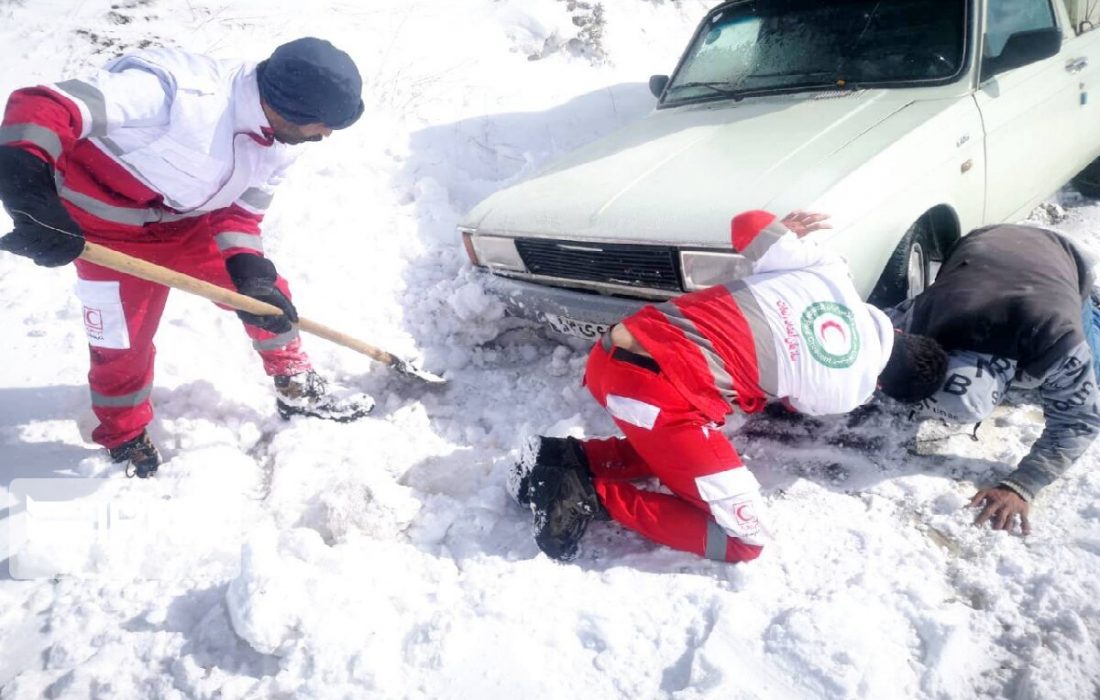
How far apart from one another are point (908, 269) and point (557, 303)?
1445 millimetres

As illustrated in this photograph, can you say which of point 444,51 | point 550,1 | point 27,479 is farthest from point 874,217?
point 550,1

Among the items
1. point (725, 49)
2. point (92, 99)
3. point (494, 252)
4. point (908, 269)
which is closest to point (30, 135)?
point (92, 99)

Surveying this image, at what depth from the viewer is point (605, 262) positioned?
254 cm

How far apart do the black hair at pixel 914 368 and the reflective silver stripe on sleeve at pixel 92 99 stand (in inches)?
102

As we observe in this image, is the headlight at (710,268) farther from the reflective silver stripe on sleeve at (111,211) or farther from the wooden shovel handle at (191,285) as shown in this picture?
the reflective silver stripe on sleeve at (111,211)

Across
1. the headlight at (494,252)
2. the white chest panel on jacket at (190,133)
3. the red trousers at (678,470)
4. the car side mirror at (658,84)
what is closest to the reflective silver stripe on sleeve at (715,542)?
the red trousers at (678,470)

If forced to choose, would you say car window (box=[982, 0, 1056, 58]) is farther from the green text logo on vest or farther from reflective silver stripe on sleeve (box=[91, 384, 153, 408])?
reflective silver stripe on sleeve (box=[91, 384, 153, 408])

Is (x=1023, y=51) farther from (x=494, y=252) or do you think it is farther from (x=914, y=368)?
(x=494, y=252)

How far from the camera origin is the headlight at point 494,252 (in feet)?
9.28

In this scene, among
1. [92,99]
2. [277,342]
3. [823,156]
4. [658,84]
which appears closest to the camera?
[92,99]

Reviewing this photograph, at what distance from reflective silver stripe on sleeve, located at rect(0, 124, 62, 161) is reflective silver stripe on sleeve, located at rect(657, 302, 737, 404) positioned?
1.88m

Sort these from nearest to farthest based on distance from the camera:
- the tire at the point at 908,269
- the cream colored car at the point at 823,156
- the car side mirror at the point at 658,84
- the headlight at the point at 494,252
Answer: the cream colored car at the point at 823,156 → the tire at the point at 908,269 → the headlight at the point at 494,252 → the car side mirror at the point at 658,84

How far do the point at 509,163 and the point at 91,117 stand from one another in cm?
313

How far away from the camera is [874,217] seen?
2.32 metres
